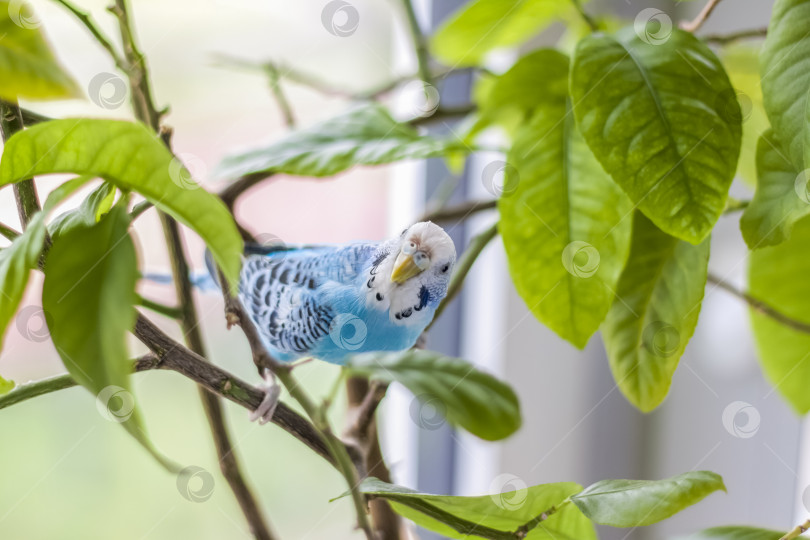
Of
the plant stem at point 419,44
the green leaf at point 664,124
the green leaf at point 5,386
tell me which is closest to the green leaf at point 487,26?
the plant stem at point 419,44

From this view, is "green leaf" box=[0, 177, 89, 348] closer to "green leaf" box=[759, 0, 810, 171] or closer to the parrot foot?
the parrot foot

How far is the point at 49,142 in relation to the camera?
0.71 feet

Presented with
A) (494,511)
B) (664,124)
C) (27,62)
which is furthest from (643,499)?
(27,62)

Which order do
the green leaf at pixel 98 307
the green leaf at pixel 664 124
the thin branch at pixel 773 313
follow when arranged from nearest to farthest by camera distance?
1. the green leaf at pixel 98 307
2. the green leaf at pixel 664 124
3. the thin branch at pixel 773 313

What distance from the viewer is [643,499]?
0.87 feet

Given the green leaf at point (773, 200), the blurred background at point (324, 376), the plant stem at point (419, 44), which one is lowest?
the blurred background at point (324, 376)

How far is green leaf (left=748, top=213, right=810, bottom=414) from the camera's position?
0.43 meters

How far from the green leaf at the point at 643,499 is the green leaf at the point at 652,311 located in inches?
2.9

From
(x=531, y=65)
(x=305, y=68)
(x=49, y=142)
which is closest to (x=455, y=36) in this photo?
(x=531, y=65)

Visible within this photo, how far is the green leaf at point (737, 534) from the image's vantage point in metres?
0.32

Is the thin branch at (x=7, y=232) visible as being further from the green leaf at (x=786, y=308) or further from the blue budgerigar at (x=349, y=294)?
the green leaf at (x=786, y=308)

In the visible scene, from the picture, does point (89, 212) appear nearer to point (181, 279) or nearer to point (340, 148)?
point (181, 279)

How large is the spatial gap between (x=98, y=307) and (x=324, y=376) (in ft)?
0.79

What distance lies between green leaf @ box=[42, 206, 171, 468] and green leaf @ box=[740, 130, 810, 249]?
0.26 meters
